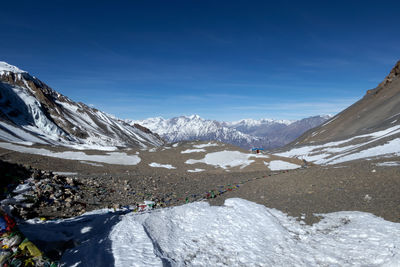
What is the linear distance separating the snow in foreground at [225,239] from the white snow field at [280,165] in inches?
1216

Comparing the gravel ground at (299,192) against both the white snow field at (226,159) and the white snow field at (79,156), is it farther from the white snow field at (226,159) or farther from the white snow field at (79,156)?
the white snow field at (79,156)

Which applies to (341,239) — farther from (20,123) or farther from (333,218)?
(20,123)

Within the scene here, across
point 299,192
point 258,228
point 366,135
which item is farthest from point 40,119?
point 366,135

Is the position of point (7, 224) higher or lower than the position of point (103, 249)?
higher

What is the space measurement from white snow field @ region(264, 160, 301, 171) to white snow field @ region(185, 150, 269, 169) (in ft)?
10.2

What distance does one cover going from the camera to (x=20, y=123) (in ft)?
366

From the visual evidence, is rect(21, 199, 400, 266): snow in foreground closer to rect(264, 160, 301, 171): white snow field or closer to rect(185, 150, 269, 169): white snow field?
Answer: rect(264, 160, 301, 171): white snow field

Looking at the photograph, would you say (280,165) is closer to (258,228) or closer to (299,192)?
(299,192)

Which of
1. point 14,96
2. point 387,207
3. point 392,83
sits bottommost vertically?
point 387,207

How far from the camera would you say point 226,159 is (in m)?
49.0

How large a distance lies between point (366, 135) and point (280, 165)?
109 feet

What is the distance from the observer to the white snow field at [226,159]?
45997mm

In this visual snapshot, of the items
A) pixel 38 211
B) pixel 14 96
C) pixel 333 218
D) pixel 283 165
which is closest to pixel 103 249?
pixel 38 211

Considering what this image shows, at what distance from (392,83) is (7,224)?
6559 inches
